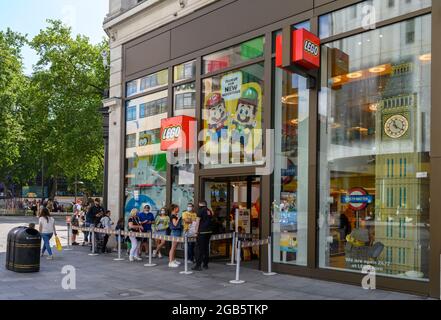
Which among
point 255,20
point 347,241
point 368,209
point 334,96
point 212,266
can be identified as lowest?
point 212,266

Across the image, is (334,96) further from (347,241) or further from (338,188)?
(347,241)

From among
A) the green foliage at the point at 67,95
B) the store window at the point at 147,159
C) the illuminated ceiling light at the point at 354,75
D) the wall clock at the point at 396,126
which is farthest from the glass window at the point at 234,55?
the green foliage at the point at 67,95

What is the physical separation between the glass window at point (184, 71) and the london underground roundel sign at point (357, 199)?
20.6 feet

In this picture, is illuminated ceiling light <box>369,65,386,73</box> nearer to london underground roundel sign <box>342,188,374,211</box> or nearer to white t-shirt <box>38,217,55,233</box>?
london underground roundel sign <box>342,188,374,211</box>

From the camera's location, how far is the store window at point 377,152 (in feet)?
29.6

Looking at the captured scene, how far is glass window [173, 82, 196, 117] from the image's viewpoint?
46.8 ft

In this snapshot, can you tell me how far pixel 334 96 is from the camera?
419 inches

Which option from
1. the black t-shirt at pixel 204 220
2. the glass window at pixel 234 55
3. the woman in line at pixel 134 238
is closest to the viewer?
the black t-shirt at pixel 204 220

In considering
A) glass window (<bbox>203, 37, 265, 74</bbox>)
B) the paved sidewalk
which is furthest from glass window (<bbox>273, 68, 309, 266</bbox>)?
glass window (<bbox>203, 37, 265, 74</bbox>)

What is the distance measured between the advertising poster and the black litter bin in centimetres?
526

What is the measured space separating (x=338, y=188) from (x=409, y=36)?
3377mm

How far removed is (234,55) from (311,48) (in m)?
3.03

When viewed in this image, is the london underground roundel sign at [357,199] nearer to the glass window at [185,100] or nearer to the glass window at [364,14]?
the glass window at [364,14]
